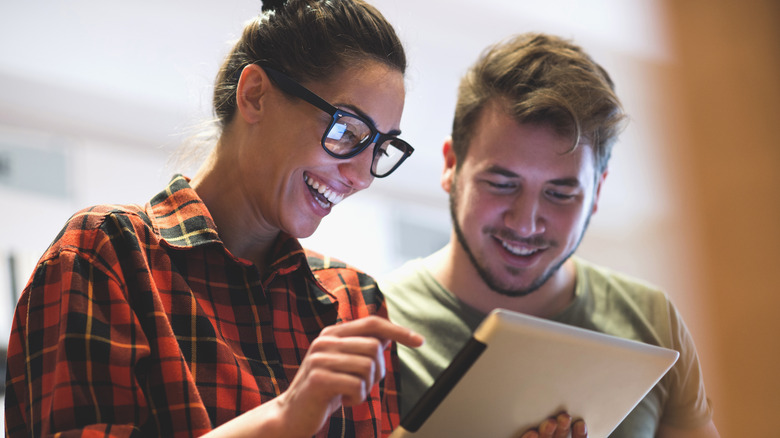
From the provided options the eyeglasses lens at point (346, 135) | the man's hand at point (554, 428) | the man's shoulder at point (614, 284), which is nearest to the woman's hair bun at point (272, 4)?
the eyeglasses lens at point (346, 135)

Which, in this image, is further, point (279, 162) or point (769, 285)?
point (769, 285)

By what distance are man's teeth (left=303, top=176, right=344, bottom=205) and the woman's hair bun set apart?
34 cm

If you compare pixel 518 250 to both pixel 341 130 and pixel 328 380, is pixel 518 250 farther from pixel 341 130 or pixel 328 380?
pixel 328 380

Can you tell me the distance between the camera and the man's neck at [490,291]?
1.91 m

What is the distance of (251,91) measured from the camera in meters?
1.40

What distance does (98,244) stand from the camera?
1153 mm

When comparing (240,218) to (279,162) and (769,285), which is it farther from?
(769,285)

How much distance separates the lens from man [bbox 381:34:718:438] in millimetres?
1811

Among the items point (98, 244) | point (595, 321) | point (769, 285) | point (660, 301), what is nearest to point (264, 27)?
point (98, 244)

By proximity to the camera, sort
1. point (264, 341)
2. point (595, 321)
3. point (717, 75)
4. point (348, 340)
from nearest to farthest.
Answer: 1. point (348, 340)
2. point (264, 341)
3. point (595, 321)
4. point (717, 75)

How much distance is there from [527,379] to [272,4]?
2.76 ft

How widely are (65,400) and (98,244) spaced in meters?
0.24

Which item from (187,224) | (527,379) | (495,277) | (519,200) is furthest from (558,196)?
(187,224)

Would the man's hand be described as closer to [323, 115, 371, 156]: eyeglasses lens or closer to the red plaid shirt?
the red plaid shirt
